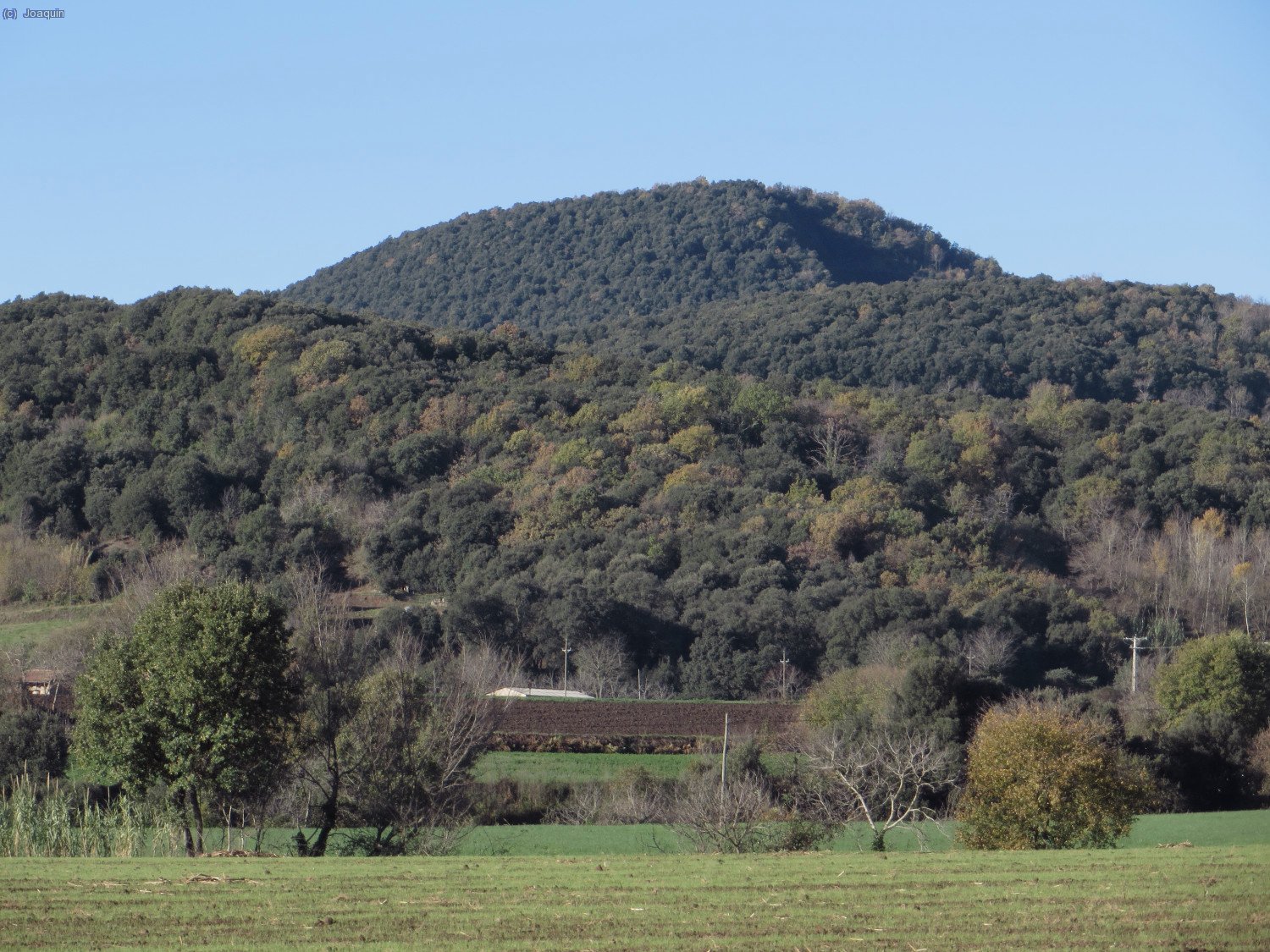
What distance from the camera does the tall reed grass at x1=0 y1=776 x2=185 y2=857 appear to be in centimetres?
2098

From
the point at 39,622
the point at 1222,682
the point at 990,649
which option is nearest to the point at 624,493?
the point at 990,649

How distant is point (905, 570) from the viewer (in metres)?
66.2

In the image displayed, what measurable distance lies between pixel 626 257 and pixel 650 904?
459 ft

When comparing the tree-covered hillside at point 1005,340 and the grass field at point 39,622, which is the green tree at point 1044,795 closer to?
the grass field at point 39,622

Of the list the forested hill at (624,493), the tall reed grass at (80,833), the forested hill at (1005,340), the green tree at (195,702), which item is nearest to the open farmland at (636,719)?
the forested hill at (624,493)

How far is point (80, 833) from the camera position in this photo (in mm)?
21688

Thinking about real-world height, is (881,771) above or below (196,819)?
below

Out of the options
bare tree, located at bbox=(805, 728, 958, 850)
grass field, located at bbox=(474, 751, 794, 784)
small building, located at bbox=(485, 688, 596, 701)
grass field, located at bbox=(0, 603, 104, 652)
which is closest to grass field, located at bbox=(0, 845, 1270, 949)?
bare tree, located at bbox=(805, 728, 958, 850)

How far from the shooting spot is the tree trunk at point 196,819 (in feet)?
69.9

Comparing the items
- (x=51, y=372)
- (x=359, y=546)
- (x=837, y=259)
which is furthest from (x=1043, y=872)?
(x=837, y=259)

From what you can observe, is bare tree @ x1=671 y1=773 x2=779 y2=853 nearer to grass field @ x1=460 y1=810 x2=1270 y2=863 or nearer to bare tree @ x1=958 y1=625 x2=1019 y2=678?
grass field @ x1=460 y1=810 x2=1270 y2=863

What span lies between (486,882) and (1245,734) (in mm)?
29413

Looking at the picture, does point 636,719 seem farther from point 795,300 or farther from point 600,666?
point 795,300

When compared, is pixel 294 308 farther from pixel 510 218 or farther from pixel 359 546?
pixel 510 218
